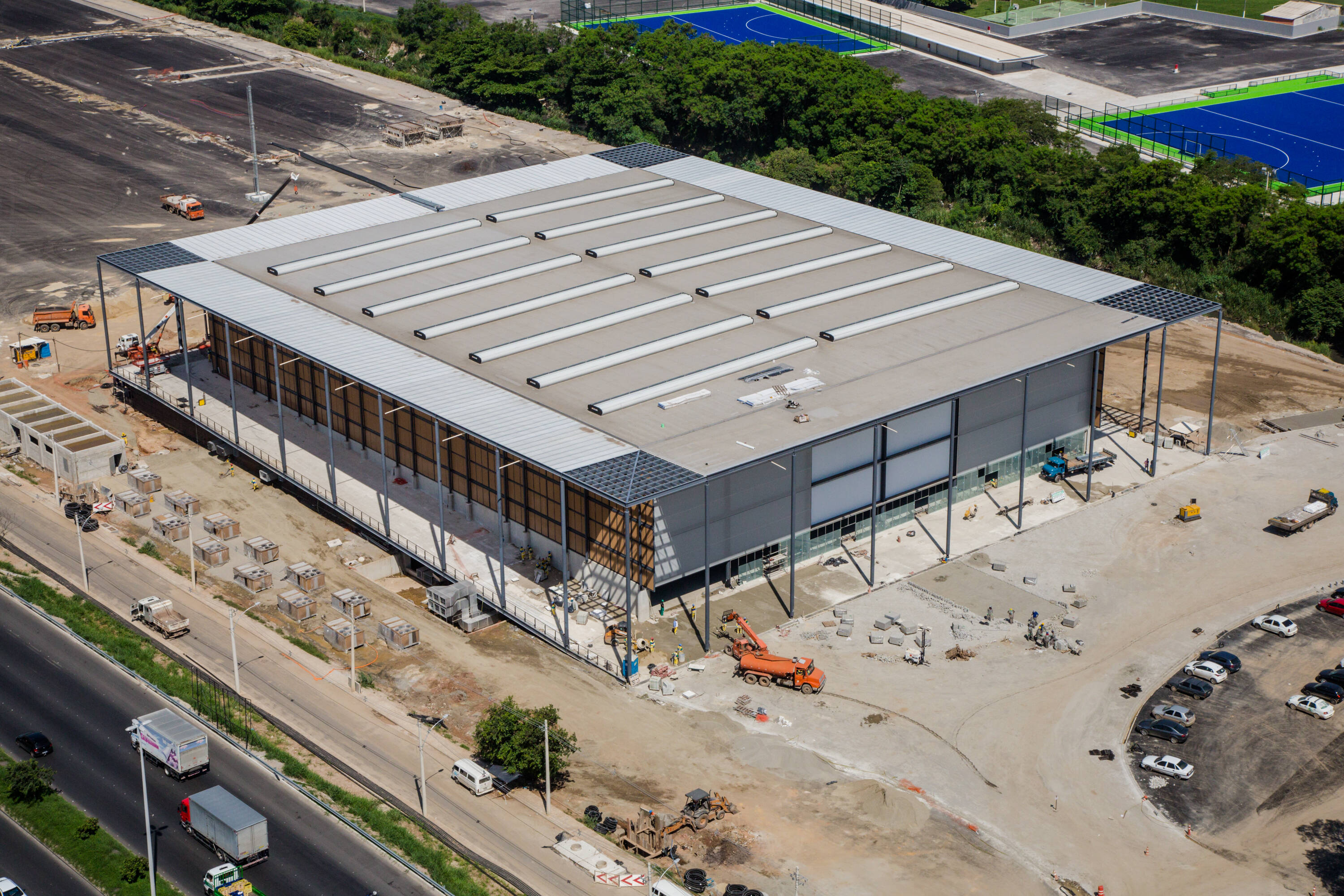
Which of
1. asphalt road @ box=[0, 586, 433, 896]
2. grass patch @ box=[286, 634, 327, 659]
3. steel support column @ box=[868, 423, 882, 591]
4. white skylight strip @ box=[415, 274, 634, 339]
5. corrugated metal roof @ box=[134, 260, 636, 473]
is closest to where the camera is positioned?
asphalt road @ box=[0, 586, 433, 896]

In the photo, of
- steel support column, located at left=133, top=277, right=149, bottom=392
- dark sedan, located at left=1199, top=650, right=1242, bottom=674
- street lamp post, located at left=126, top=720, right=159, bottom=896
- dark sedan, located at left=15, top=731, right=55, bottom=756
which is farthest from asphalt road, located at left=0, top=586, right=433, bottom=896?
dark sedan, located at left=1199, top=650, right=1242, bottom=674

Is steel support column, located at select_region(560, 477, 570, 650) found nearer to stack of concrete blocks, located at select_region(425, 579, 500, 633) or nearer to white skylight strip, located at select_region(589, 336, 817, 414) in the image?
stack of concrete blocks, located at select_region(425, 579, 500, 633)

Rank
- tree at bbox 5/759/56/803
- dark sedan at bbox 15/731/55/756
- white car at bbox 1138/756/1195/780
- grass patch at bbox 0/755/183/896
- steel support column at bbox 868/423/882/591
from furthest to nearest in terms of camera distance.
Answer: steel support column at bbox 868/423/882/591 → dark sedan at bbox 15/731/55/756 → white car at bbox 1138/756/1195/780 → tree at bbox 5/759/56/803 → grass patch at bbox 0/755/183/896

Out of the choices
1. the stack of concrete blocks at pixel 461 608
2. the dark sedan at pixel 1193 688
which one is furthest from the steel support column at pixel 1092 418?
the stack of concrete blocks at pixel 461 608

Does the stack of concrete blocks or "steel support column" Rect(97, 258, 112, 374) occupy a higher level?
"steel support column" Rect(97, 258, 112, 374)

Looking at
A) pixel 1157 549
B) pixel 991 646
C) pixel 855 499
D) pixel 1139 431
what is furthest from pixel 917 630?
pixel 1139 431

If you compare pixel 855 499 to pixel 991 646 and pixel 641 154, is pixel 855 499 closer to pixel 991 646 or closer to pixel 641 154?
pixel 991 646

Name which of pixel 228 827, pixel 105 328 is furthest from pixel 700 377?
pixel 105 328
